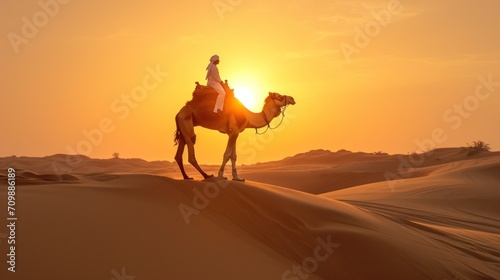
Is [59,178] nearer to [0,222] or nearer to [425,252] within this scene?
[0,222]

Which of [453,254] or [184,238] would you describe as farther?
[453,254]

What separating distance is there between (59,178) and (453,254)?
644 centimetres

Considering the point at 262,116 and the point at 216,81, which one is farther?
the point at 262,116

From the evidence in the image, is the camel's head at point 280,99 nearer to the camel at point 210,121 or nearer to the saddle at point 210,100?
the camel at point 210,121

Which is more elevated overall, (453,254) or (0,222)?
(0,222)

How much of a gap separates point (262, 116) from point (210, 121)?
5.03ft

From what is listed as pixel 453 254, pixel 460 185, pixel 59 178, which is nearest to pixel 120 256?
pixel 59 178

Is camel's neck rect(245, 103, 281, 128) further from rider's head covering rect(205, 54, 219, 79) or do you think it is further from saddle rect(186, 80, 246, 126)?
rider's head covering rect(205, 54, 219, 79)

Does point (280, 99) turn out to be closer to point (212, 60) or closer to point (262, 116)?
point (262, 116)

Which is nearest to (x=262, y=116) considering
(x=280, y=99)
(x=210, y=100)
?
(x=280, y=99)

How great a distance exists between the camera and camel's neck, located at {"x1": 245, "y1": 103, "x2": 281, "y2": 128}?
1254 centimetres

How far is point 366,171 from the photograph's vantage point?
3328 cm

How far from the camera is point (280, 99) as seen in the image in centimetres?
1309

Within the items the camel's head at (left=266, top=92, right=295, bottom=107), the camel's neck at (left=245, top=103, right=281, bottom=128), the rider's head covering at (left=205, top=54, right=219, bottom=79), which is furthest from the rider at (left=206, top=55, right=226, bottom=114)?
the camel's head at (left=266, top=92, right=295, bottom=107)
